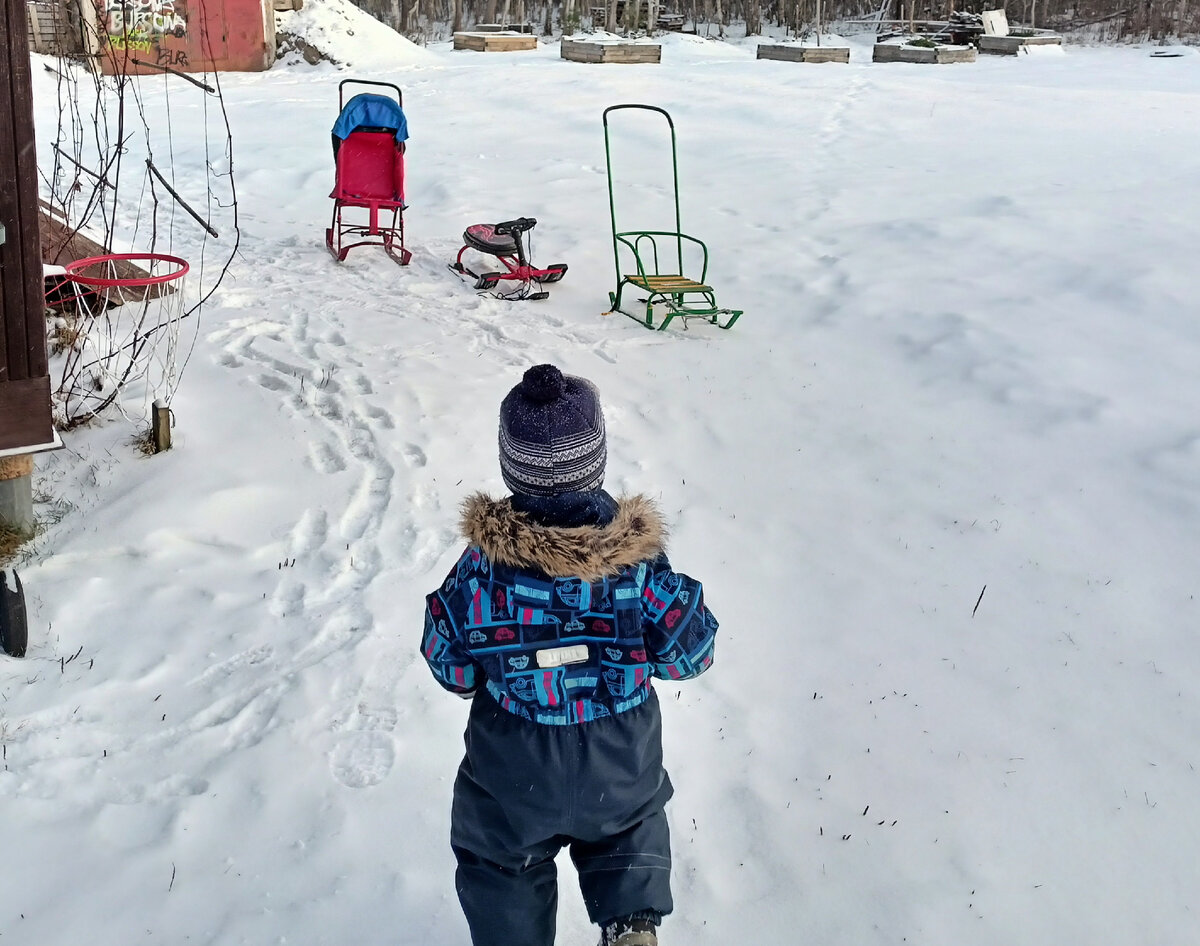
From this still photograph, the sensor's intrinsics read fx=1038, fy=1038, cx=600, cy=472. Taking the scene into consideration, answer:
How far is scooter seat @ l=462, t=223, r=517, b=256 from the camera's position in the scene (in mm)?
7395

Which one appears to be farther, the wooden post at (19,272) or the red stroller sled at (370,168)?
the red stroller sled at (370,168)

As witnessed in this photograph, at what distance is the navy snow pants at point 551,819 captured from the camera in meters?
1.91

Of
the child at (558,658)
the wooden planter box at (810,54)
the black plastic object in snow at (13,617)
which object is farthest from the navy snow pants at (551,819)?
the wooden planter box at (810,54)

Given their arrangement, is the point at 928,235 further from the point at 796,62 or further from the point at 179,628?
the point at 796,62

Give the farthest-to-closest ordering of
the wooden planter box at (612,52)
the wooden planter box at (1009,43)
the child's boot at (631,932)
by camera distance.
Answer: the wooden planter box at (1009,43), the wooden planter box at (612,52), the child's boot at (631,932)

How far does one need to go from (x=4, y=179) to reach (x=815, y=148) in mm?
9379

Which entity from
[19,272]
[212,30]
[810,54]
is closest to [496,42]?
[212,30]

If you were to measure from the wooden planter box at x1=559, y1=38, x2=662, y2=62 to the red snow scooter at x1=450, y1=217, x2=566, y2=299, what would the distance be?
11.6 m

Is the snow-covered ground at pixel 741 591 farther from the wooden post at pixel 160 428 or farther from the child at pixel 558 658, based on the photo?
the child at pixel 558 658

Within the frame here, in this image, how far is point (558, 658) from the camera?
1.87 meters

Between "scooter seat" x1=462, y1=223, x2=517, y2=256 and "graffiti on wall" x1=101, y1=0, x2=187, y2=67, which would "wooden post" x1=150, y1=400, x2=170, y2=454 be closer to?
"scooter seat" x1=462, y1=223, x2=517, y2=256

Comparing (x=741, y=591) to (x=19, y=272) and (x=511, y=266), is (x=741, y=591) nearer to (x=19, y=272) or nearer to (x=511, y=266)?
(x=19, y=272)

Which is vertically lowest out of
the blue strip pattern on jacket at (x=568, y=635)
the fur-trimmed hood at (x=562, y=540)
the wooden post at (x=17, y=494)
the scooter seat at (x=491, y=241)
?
the wooden post at (x=17, y=494)

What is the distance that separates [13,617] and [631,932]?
2.28 meters
